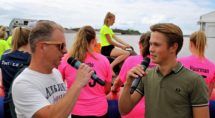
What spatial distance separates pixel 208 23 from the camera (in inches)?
478

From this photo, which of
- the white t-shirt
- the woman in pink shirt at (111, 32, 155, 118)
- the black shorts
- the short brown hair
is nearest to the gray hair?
the white t-shirt

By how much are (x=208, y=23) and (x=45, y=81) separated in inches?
425

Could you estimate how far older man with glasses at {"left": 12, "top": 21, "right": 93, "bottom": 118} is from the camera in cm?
208

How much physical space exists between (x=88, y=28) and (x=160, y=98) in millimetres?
1752

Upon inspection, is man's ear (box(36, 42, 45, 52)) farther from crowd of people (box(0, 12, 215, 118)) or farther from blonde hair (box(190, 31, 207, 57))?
blonde hair (box(190, 31, 207, 57))

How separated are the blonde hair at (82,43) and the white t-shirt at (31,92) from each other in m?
1.65

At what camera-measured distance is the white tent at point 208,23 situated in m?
12.0

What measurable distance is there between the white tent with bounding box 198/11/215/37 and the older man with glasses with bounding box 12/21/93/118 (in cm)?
1043

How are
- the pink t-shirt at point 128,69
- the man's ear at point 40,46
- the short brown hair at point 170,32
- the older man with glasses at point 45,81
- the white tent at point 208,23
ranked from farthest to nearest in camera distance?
1. the white tent at point 208,23
2. the pink t-shirt at point 128,69
3. the short brown hair at point 170,32
4. the man's ear at point 40,46
5. the older man with glasses at point 45,81

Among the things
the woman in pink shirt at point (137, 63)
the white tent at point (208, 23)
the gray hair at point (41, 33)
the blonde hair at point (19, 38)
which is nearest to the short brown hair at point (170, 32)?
the gray hair at point (41, 33)

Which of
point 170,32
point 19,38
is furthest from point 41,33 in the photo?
point 19,38

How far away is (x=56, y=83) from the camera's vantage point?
238cm

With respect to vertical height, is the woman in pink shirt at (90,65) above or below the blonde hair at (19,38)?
below

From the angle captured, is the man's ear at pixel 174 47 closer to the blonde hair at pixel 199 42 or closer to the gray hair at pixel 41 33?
the gray hair at pixel 41 33
